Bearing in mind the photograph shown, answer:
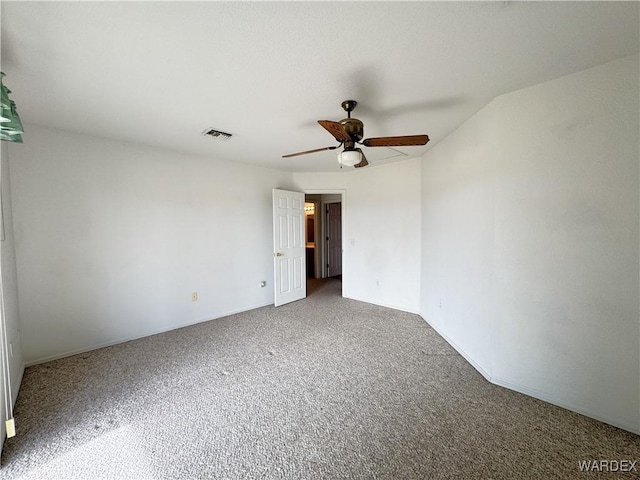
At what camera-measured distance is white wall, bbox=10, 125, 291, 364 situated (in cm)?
265

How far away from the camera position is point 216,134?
2947 mm

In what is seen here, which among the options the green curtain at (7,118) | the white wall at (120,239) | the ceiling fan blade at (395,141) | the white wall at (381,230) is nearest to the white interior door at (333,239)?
the white wall at (381,230)

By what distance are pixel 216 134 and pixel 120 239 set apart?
1.70m

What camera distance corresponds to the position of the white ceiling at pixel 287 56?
1.29 m

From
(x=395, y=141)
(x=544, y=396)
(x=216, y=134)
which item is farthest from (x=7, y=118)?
(x=544, y=396)

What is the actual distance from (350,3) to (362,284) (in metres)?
4.14

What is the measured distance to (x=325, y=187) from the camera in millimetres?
4992

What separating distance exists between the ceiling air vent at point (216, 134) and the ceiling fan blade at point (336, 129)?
143 cm

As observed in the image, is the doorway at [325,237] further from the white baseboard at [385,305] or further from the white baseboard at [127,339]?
the white baseboard at [127,339]

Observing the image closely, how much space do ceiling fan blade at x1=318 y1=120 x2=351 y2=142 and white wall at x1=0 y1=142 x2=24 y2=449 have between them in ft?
7.89

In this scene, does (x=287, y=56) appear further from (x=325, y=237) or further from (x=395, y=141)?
(x=325, y=237)

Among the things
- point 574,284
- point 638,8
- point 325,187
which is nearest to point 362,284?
point 325,187

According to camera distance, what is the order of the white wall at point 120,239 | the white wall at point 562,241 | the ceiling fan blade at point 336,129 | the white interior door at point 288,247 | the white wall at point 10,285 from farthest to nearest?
the white interior door at point 288,247 < the white wall at point 120,239 < the white wall at point 10,285 < the ceiling fan blade at point 336,129 < the white wall at point 562,241

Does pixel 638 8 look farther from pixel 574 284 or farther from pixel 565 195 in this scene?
pixel 574 284
